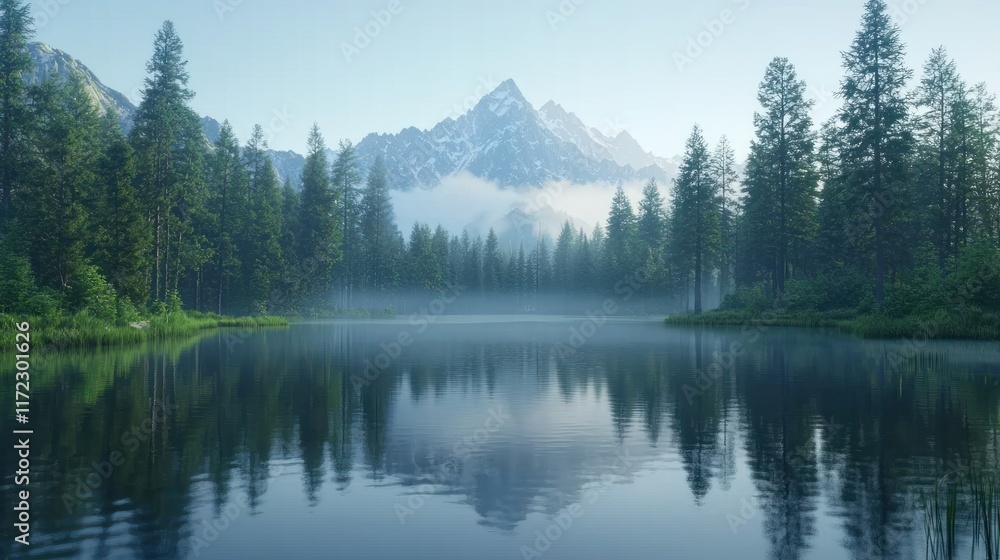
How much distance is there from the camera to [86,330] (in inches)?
1419

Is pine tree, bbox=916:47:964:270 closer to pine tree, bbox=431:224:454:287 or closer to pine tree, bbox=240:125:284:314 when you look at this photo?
pine tree, bbox=240:125:284:314

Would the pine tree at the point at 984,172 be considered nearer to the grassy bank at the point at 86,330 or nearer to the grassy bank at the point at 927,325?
the grassy bank at the point at 927,325

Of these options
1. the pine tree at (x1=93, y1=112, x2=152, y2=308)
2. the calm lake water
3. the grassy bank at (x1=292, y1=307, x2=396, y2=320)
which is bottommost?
the calm lake water

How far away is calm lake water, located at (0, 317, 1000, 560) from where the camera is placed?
337 inches

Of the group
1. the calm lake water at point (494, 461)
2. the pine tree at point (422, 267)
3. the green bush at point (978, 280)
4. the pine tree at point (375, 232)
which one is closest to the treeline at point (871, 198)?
the green bush at point (978, 280)

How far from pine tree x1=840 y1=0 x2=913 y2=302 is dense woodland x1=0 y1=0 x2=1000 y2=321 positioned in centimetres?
12

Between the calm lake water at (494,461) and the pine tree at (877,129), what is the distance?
90.7ft

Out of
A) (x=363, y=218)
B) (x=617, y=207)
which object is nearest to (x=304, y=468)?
(x=363, y=218)

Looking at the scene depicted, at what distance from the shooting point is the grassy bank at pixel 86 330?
32.7m

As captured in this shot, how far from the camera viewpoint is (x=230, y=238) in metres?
77.2

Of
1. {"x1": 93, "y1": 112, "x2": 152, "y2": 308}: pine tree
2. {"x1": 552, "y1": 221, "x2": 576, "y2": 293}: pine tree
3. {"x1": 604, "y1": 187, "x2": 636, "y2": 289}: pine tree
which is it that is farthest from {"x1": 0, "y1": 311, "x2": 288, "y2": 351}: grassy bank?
{"x1": 552, "y1": 221, "x2": 576, "y2": 293}: pine tree

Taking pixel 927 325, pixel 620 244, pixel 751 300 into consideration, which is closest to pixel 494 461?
pixel 927 325

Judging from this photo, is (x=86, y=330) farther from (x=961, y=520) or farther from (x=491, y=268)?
(x=491, y=268)

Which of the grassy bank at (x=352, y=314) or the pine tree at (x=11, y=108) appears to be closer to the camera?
the pine tree at (x=11, y=108)
